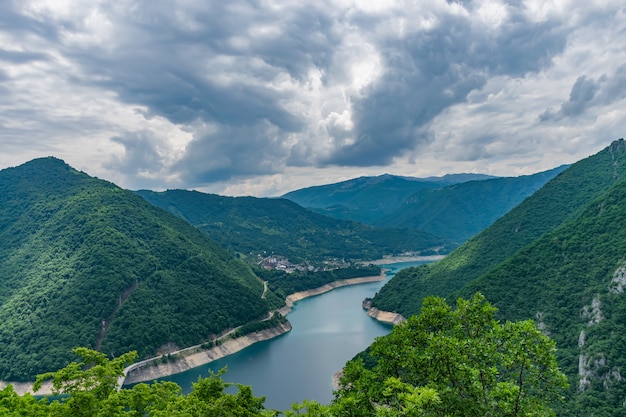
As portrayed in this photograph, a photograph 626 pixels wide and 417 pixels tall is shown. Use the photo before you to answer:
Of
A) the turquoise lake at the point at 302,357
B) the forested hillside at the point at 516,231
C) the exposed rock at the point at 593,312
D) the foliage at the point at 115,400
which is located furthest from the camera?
the forested hillside at the point at 516,231

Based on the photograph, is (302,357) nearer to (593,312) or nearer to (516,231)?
(593,312)

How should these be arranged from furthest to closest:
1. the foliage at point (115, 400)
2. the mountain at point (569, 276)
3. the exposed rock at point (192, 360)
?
the exposed rock at point (192, 360), the mountain at point (569, 276), the foliage at point (115, 400)

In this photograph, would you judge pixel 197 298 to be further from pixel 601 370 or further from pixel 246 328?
pixel 601 370

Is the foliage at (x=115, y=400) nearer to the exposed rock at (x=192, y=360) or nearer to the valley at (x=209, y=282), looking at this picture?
the valley at (x=209, y=282)

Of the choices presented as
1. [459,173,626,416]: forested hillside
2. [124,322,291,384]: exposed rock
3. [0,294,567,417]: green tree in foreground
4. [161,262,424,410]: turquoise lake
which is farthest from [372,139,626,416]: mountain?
[124,322,291,384]: exposed rock

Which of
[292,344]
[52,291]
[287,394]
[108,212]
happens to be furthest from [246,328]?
[108,212]

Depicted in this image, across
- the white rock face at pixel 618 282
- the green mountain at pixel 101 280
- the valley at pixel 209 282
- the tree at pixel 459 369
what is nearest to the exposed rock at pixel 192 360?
the valley at pixel 209 282

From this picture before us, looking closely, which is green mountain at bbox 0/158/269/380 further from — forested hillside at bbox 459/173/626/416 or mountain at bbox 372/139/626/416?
forested hillside at bbox 459/173/626/416
